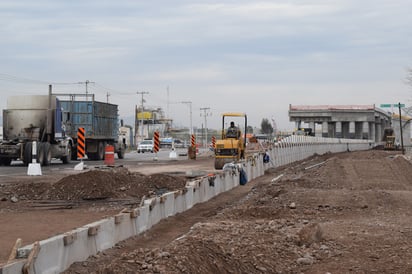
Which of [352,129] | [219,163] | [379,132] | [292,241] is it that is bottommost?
[292,241]

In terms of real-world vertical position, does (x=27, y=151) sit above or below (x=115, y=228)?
above

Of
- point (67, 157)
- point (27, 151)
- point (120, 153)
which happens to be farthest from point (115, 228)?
point (120, 153)

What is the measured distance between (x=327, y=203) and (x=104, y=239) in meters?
7.34

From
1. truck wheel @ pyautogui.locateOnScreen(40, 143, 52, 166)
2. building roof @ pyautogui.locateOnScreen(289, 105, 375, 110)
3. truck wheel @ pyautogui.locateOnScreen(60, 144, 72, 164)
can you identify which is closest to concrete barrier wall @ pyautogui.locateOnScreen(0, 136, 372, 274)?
truck wheel @ pyautogui.locateOnScreen(40, 143, 52, 166)

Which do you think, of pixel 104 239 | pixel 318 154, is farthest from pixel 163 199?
pixel 318 154

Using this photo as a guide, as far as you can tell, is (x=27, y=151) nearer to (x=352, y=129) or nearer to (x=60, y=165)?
(x=60, y=165)

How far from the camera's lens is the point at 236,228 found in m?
11.1

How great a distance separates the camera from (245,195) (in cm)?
1950

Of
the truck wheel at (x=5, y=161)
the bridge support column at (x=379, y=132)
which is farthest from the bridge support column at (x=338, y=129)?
the truck wheel at (x=5, y=161)

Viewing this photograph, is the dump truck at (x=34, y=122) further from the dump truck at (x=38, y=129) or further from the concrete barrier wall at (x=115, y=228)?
the concrete barrier wall at (x=115, y=228)

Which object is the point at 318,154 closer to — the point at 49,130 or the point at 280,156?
the point at 280,156

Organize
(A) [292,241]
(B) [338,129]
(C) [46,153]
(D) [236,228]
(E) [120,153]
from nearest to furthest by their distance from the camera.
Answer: (A) [292,241], (D) [236,228], (C) [46,153], (E) [120,153], (B) [338,129]

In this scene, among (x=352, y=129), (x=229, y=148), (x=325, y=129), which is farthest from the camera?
(x=325, y=129)

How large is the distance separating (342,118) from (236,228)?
101 meters
